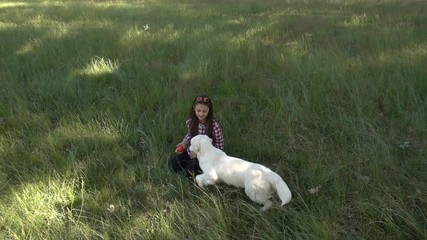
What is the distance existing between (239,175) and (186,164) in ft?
2.21

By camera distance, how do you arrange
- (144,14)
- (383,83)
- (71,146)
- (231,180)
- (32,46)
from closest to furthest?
(231,180) < (71,146) < (383,83) < (32,46) < (144,14)

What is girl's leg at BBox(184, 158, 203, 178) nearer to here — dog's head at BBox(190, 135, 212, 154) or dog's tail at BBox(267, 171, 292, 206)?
dog's head at BBox(190, 135, 212, 154)

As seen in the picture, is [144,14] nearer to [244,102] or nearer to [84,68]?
[84,68]

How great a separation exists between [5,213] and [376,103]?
12.0 feet

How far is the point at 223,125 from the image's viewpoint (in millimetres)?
4051

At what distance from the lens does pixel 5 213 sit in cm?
280

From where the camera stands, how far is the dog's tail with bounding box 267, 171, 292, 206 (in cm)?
244

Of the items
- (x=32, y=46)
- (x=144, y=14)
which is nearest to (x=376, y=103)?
(x=32, y=46)

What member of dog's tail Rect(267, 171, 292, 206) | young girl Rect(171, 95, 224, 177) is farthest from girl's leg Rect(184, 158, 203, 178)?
dog's tail Rect(267, 171, 292, 206)

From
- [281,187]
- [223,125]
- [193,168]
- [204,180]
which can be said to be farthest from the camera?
[223,125]

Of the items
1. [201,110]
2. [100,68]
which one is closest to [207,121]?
[201,110]

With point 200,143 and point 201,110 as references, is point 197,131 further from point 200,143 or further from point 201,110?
point 200,143

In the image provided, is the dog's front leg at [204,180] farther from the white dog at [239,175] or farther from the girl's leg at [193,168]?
the girl's leg at [193,168]

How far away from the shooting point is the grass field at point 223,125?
268 centimetres
